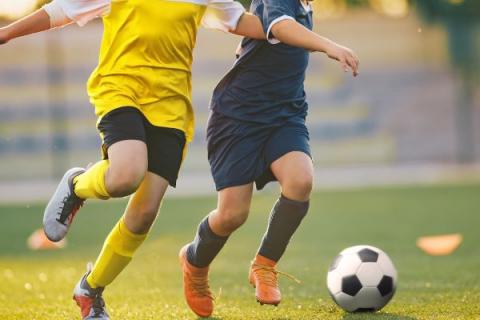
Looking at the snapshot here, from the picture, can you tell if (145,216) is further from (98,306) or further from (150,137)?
(98,306)

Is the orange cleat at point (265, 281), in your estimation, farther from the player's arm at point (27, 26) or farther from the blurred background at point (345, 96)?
the blurred background at point (345, 96)

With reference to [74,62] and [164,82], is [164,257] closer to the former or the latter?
[164,82]

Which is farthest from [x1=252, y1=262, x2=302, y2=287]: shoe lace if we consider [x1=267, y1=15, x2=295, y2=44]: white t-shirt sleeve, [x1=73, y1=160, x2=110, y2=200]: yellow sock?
[x1=267, y1=15, x2=295, y2=44]: white t-shirt sleeve

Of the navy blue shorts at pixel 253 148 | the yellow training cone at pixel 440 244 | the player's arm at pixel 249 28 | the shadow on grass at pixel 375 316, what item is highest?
the player's arm at pixel 249 28

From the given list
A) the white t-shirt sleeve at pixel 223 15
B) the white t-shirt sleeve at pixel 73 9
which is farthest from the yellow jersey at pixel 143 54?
the white t-shirt sleeve at pixel 223 15

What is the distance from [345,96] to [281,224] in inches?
650

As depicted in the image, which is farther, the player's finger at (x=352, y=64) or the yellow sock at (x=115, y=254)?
the yellow sock at (x=115, y=254)

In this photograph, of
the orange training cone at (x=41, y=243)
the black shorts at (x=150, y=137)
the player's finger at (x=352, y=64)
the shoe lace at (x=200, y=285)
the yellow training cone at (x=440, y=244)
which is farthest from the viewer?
the orange training cone at (x=41, y=243)

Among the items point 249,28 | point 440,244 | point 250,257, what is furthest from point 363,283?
point 440,244

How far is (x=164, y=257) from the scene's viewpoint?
293 inches

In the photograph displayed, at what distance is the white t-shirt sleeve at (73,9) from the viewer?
14.7ft

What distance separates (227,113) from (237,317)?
0.95 metres

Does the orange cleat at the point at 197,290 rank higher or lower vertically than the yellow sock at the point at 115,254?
lower

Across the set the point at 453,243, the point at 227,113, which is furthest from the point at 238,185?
the point at 453,243
